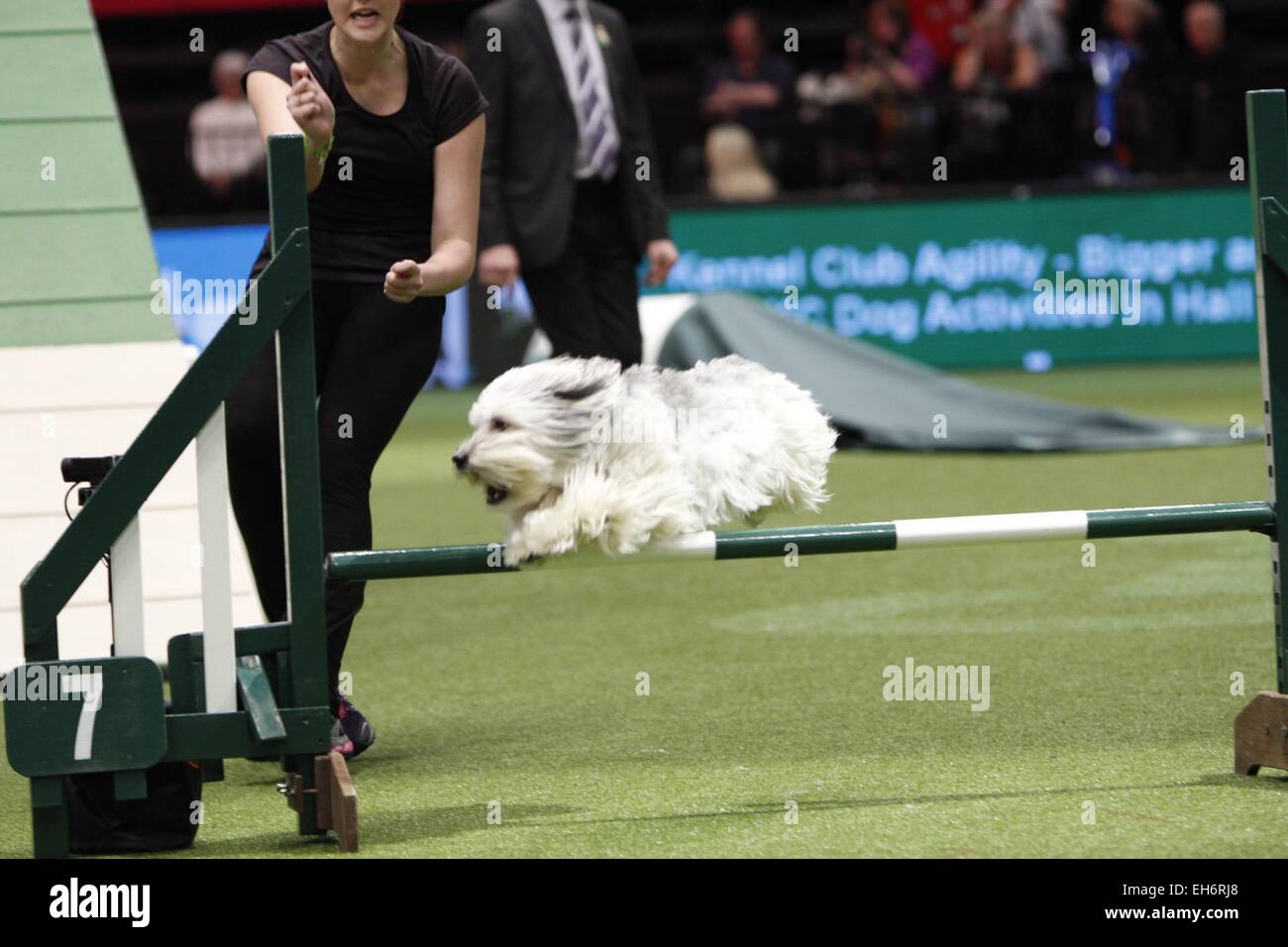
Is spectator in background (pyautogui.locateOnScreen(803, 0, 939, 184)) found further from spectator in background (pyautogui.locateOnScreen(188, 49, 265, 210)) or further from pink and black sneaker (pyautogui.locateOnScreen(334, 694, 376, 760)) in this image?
pink and black sneaker (pyautogui.locateOnScreen(334, 694, 376, 760))

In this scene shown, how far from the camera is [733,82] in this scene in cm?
1405

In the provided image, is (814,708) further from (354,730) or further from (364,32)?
(364,32)

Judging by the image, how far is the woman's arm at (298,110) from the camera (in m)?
3.51

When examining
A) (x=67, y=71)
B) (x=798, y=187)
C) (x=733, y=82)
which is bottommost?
(x=67, y=71)

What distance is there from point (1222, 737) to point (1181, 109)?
1021 cm

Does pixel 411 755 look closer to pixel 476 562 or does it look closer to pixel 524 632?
pixel 476 562

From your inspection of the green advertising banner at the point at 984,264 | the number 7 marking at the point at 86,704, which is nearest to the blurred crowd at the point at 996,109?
the green advertising banner at the point at 984,264

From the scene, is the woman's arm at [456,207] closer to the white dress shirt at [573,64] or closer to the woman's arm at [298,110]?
the woman's arm at [298,110]

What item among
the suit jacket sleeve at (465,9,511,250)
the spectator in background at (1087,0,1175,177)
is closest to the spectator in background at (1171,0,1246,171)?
the spectator in background at (1087,0,1175,177)

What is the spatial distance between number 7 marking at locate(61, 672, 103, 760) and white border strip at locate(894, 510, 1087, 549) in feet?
4.63

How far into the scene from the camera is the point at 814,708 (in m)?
4.42

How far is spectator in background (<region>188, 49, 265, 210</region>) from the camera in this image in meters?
13.3

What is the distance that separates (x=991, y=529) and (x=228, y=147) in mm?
10889
